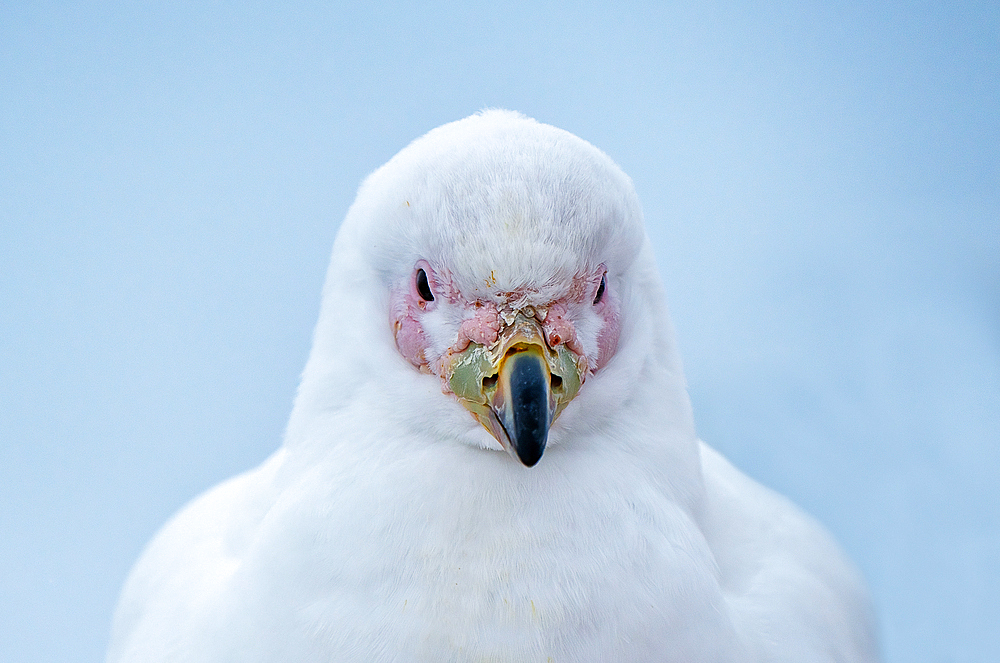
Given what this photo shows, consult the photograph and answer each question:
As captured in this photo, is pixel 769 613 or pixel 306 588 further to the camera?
pixel 769 613

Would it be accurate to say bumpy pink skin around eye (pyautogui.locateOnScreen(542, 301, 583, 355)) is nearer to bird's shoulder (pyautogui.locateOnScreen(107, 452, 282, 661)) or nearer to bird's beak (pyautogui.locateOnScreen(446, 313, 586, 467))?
bird's beak (pyautogui.locateOnScreen(446, 313, 586, 467))

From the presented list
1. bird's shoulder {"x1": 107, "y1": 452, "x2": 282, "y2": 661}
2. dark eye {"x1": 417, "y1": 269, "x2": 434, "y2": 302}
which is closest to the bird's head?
dark eye {"x1": 417, "y1": 269, "x2": 434, "y2": 302}

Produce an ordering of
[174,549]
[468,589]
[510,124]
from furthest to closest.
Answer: [174,549]
[510,124]
[468,589]

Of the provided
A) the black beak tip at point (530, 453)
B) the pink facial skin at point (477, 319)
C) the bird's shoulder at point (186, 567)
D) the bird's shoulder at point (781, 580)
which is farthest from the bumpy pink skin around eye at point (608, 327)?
the bird's shoulder at point (186, 567)

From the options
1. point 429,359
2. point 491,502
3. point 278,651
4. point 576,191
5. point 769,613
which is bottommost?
point 769,613

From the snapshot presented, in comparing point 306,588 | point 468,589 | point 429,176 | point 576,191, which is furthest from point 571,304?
point 306,588

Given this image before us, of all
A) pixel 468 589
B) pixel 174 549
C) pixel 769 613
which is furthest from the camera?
pixel 174 549

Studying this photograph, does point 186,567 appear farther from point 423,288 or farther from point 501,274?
point 501,274

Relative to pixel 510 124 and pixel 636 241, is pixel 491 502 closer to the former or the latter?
pixel 636 241
